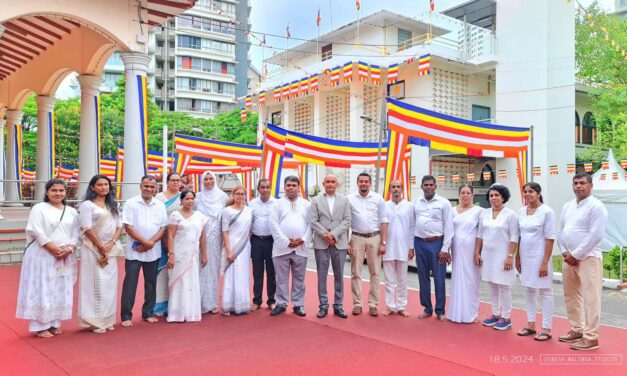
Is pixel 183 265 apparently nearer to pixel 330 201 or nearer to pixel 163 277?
pixel 163 277

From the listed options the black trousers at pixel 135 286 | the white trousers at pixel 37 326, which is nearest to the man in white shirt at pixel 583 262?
the black trousers at pixel 135 286

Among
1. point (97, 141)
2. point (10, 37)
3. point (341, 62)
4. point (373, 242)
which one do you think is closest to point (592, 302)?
point (373, 242)

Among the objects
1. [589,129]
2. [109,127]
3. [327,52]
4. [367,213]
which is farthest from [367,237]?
[109,127]

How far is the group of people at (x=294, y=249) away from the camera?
189 inches

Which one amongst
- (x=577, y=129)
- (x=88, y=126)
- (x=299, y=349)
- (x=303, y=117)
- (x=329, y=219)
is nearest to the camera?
(x=299, y=349)

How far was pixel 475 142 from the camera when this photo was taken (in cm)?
1076

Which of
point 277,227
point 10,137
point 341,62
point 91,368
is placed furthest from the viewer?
point 341,62

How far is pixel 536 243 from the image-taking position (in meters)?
5.09

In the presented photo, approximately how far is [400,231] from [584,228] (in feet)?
6.56

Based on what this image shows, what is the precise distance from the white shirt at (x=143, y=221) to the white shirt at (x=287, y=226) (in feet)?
4.09

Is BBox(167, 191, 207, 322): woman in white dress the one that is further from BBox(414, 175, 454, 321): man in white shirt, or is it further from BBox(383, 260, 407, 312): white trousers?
BBox(414, 175, 454, 321): man in white shirt

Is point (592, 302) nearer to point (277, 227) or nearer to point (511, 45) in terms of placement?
point (277, 227)

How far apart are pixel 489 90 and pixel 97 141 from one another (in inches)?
592

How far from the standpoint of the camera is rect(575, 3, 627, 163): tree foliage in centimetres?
1794
